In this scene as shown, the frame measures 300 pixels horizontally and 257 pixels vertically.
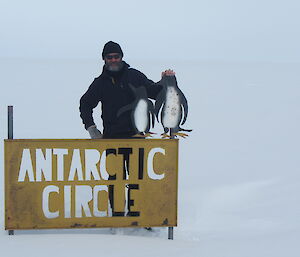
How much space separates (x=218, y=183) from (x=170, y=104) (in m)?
2.13

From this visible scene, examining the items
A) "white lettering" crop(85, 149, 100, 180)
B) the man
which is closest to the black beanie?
the man

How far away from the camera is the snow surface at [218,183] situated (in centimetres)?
371

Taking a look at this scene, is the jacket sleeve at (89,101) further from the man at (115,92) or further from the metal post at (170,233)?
the metal post at (170,233)

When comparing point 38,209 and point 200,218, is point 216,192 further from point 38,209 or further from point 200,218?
point 38,209

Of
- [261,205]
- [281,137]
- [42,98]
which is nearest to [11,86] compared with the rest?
[42,98]

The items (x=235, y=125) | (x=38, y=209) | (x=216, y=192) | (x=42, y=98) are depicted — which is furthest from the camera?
(x=42, y=98)

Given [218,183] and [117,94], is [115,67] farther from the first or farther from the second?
[218,183]

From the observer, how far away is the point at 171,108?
153 inches

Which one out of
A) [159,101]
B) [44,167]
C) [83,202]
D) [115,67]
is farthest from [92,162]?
[159,101]

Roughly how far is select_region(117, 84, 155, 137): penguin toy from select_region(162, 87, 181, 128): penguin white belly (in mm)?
96

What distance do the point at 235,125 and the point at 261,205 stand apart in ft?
14.9

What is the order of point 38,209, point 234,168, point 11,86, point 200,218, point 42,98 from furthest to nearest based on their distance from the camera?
1. point 11,86
2. point 42,98
3. point 234,168
4. point 200,218
5. point 38,209

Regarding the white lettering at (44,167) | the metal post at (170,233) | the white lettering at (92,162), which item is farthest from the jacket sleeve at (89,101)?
→ the white lettering at (92,162)

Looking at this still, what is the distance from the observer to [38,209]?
380cm
